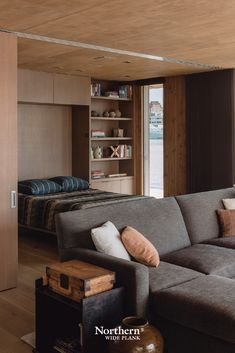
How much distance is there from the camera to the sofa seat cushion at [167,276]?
3.00 metres

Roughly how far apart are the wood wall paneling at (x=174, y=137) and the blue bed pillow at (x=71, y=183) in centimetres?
157

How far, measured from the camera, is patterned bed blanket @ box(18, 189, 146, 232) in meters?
5.69

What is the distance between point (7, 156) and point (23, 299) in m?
1.29

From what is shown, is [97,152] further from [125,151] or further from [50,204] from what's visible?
[50,204]

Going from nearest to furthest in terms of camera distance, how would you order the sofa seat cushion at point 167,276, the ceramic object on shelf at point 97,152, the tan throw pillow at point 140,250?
the sofa seat cushion at point 167,276, the tan throw pillow at point 140,250, the ceramic object on shelf at point 97,152

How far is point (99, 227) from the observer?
336cm

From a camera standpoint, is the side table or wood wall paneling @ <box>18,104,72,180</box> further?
wood wall paneling @ <box>18,104,72,180</box>

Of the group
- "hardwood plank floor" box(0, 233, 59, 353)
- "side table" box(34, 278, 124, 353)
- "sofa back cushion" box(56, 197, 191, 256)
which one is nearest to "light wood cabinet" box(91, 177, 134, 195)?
"hardwood plank floor" box(0, 233, 59, 353)

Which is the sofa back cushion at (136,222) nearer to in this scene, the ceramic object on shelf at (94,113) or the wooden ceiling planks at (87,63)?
the wooden ceiling planks at (87,63)

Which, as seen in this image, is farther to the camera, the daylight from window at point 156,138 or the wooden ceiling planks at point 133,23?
the daylight from window at point 156,138

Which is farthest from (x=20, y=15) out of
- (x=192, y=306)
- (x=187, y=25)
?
(x=192, y=306)

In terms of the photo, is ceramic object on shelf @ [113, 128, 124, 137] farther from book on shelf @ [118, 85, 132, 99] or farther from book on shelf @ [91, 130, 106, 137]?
book on shelf @ [118, 85, 132, 99]

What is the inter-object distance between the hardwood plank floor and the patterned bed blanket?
0.32 meters

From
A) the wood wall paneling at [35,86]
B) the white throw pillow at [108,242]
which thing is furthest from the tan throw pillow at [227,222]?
the wood wall paneling at [35,86]
